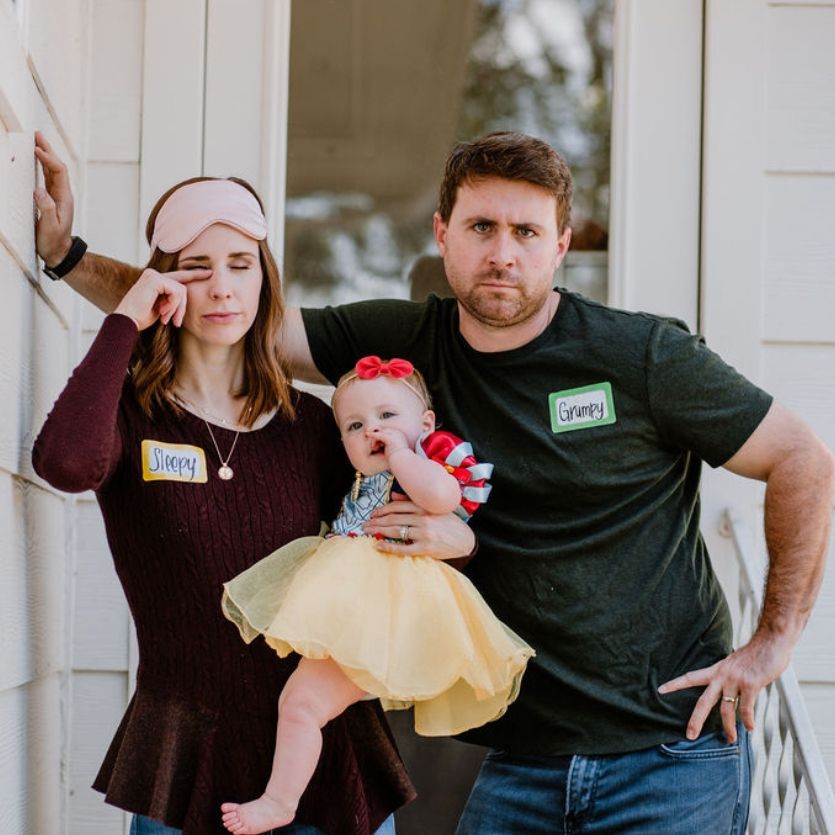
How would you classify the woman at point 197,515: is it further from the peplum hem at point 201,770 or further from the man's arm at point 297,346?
the man's arm at point 297,346

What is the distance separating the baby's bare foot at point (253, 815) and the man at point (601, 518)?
1.69 feet

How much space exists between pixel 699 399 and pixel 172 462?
2.90ft

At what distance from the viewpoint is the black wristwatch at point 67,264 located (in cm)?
216

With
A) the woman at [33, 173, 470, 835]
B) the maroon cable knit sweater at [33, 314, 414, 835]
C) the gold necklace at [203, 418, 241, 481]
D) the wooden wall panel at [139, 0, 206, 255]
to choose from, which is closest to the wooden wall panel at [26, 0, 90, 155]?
the wooden wall panel at [139, 0, 206, 255]

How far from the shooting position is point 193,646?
195 cm

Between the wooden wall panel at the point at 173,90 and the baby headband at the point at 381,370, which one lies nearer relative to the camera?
the baby headband at the point at 381,370

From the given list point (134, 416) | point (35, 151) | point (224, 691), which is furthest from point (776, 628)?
point (35, 151)

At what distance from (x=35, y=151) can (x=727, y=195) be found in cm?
145

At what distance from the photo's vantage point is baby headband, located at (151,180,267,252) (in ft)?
6.66

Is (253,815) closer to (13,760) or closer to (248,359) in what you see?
(13,760)

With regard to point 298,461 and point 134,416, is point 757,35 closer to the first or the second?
point 298,461

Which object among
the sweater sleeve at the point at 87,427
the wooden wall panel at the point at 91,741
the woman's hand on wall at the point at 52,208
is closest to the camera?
the sweater sleeve at the point at 87,427

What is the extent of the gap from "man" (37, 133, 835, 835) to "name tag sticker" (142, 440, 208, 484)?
0.41 meters

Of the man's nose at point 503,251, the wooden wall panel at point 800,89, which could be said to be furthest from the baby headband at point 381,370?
the wooden wall panel at point 800,89
